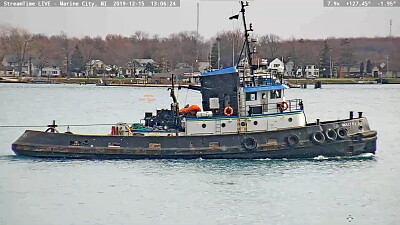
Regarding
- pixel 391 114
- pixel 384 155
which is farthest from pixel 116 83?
pixel 384 155

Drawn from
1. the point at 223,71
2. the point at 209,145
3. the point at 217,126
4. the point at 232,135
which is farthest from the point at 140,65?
the point at 232,135

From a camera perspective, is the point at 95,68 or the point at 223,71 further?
the point at 95,68

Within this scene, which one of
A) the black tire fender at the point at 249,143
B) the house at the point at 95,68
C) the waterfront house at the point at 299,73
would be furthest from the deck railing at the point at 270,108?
the house at the point at 95,68

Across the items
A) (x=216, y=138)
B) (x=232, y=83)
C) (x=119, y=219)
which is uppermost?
(x=232, y=83)

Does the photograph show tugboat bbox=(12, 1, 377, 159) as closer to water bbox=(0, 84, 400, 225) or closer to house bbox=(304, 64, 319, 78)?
water bbox=(0, 84, 400, 225)

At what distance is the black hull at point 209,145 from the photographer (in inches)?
1280

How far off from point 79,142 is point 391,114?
3677 centimetres

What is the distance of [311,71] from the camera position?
451 ft

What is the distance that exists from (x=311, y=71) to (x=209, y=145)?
10733 cm

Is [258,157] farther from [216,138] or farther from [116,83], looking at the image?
[116,83]

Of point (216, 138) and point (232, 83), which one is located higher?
point (232, 83)

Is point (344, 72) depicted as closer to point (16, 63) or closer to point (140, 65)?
point (140, 65)

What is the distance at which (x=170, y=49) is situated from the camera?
5561 inches

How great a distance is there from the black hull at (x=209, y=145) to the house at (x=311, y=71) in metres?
104
